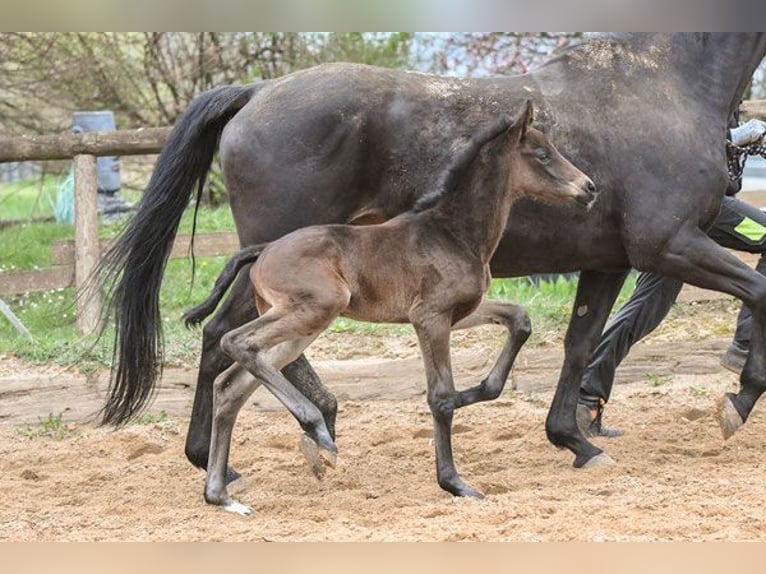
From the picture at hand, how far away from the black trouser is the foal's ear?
137 cm

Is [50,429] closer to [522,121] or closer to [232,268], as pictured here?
[232,268]

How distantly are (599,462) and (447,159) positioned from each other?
159cm

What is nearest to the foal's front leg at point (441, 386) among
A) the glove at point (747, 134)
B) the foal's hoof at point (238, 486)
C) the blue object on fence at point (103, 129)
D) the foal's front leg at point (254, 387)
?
the foal's front leg at point (254, 387)

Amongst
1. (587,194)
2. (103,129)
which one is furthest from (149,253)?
(103,129)

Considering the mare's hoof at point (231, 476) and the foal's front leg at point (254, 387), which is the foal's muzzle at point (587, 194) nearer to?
the foal's front leg at point (254, 387)

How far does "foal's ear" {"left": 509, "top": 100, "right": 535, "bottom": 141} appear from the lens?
16.2 feet

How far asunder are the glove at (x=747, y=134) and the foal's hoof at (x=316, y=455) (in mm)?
2703

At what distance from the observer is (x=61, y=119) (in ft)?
38.7

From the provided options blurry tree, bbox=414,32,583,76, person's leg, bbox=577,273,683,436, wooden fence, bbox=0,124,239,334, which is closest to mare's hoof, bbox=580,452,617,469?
person's leg, bbox=577,273,683,436

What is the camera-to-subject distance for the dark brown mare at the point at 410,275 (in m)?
4.77

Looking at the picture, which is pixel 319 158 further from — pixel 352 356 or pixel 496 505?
pixel 352 356

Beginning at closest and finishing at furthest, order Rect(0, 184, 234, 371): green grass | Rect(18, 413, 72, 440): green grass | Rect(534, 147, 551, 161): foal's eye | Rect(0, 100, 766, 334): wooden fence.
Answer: Rect(534, 147, 551, 161): foal's eye < Rect(18, 413, 72, 440): green grass < Rect(0, 184, 234, 371): green grass < Rect(0, 100, 766, 334): wooden fence

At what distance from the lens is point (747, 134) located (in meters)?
5.98

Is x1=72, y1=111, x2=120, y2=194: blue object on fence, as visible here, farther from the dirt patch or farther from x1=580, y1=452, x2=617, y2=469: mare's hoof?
x1=580, y1=452, x2=617, y2=469: mare's hoof
